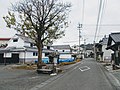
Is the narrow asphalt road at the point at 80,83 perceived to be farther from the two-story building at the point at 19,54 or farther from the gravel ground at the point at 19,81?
the two-story building at the point at 19,54

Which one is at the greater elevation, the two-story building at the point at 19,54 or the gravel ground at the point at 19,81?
the two-story building at the point at 19,54

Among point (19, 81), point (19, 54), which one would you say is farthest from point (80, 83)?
point (19, 54)

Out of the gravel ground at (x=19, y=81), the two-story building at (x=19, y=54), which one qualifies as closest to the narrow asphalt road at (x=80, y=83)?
the gravel ground at (x=19, y=81)

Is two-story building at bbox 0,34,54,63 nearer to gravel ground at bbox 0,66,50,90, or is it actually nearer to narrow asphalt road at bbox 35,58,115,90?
gravel ground at bbox 0,66,50,90

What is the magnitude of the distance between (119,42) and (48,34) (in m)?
9.87

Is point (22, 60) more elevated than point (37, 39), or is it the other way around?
point (37, 39)

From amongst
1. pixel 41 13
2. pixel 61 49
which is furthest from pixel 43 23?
pixel 61 49

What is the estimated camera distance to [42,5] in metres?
28.2

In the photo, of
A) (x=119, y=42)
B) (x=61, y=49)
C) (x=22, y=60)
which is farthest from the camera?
(x=61, y=49)

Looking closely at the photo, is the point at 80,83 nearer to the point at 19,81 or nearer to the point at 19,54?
the point at 19,81

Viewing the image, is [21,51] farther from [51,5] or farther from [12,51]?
[51,5]

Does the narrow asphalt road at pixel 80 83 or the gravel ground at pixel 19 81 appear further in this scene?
the gravel ground at pixel 19 81

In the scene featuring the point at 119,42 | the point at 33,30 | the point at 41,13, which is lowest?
the point at 119,42

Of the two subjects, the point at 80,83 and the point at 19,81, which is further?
the point at 19,81
